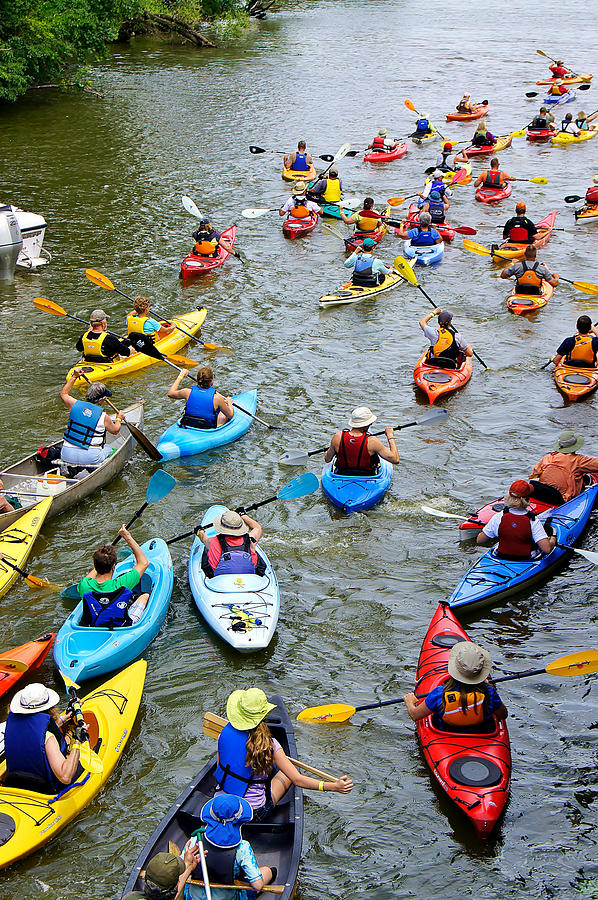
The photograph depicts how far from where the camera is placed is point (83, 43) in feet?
89.5

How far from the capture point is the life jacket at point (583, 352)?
1255cm

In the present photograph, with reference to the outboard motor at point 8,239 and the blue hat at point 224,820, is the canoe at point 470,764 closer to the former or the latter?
the blue hat at point 224,820

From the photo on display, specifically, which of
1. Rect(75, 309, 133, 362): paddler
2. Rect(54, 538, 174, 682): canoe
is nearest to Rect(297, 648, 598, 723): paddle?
Rect(54, 538, 174, 682): canoe

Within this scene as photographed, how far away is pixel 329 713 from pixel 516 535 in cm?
273

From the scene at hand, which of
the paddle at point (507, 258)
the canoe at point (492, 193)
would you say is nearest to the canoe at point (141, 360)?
the paddle at point (507, 258)

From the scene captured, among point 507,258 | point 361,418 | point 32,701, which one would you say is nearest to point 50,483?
point 361,418

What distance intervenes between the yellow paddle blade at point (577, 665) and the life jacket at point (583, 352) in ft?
21.6

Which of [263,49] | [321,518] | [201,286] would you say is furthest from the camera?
[263,49]

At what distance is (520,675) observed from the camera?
6.99 m

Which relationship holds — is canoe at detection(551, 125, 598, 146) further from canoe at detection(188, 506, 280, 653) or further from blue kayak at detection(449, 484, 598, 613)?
canoe at detection(188, 506, 280, 653)

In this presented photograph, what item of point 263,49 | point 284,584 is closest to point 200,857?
point 284,584

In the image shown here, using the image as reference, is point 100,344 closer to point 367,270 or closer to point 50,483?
point 50,483

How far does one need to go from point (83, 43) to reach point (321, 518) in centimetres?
2263

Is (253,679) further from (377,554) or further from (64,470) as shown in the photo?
(64,470)
